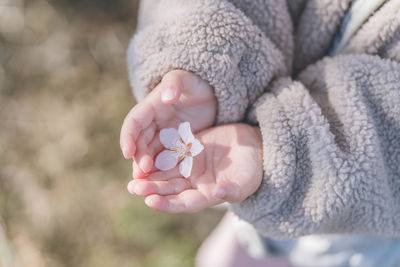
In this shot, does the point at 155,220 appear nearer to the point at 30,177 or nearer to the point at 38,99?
the point at 30,177

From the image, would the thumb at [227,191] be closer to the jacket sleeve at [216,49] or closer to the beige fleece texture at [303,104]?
the beige fleece texture at [303,104]

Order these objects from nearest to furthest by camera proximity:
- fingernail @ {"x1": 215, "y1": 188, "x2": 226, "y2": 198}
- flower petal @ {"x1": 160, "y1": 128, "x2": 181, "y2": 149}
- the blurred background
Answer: fingernail @ {"x1": 215, "y1": 188, "x2": 226, "y2": 198}
flower petal @ {"x1": 160, "y1": 128, "x2": 181, "y2": 149}
the blurred background

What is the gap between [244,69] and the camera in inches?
31.3

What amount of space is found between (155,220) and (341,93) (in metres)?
1.16

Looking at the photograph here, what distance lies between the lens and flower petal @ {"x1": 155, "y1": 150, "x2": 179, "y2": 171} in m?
0.74

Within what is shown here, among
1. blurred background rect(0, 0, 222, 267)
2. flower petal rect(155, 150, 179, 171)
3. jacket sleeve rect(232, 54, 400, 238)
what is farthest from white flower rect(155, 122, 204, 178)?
blurred background rect(0, 0, 222, 267)

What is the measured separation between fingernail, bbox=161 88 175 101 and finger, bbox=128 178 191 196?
16 centimetres

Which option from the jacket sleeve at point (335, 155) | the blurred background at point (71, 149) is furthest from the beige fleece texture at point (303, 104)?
the blurred background at point (71, 149)

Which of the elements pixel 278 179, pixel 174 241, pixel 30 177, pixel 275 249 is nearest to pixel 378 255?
pixel 275 249

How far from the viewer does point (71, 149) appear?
6.22ft

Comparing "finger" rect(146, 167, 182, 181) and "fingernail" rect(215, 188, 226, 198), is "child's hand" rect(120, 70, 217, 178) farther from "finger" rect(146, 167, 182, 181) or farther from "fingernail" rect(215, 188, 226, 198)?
"fingernail" rect(215, 188, 226, 198)

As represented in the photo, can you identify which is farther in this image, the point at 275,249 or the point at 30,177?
the point at 30,177

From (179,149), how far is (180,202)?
0.33 ft

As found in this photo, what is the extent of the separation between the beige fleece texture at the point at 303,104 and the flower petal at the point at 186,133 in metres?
0.09
